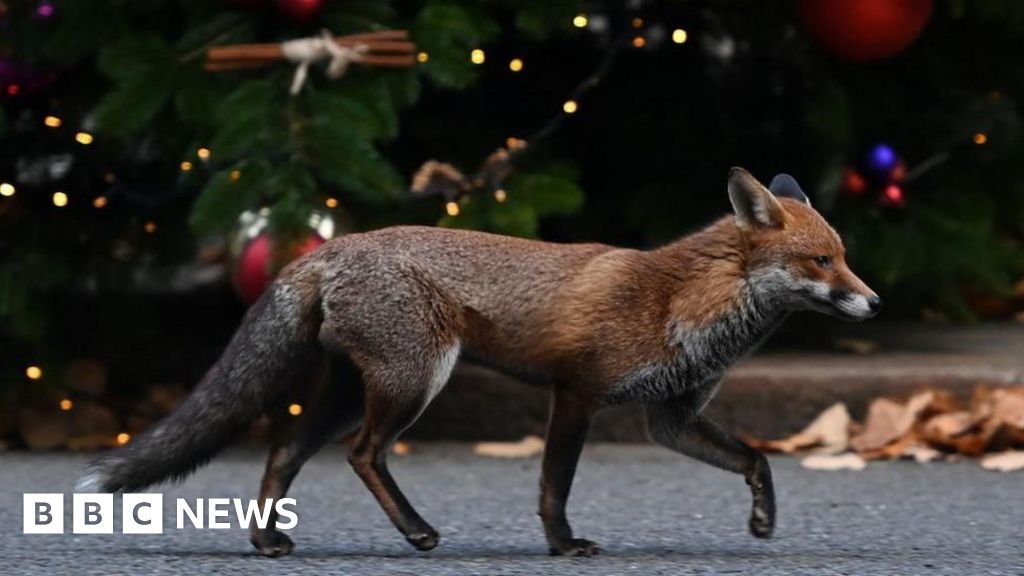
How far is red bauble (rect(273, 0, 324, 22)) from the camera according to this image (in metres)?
6.36

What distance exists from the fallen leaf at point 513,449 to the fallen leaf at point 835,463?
3.01 feet

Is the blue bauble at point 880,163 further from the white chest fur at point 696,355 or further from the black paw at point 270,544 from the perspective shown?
the black paw at point 270,544

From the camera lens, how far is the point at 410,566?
4746mm

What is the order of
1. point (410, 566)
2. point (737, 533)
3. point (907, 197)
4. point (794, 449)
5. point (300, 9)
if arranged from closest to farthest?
1. point (410, 566)
2. point (737, 533)
3. point (300, 9)
4. point (794, 449)
5. point (907, 197)

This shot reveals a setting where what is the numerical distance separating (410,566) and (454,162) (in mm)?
2732

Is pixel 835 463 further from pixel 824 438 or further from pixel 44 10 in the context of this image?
pixel 44 10

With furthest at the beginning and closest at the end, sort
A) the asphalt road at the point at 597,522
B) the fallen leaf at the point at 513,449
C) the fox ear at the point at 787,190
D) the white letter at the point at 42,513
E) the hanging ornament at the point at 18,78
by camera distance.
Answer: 1. the fallen leaf at the point at 513,449
2. the hanging ornament at the point at 18,78
3. the white letter at the point at 42,513
4. the fox ear at the point at 787,190
5. the asphalt road at the point at 597,522

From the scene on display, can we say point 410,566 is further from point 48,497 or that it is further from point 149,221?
point 149,221

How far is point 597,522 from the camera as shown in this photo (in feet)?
18.7

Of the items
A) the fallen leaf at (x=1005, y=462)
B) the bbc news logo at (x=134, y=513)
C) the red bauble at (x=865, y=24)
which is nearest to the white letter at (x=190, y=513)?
the bbc news logo at (x=134, y=513)

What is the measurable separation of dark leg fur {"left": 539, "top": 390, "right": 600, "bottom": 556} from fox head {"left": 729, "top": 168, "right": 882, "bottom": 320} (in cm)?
56

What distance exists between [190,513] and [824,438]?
2271mm

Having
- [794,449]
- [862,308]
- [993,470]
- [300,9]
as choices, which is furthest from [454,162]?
[862,308]

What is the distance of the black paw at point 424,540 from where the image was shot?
16.2 feet
